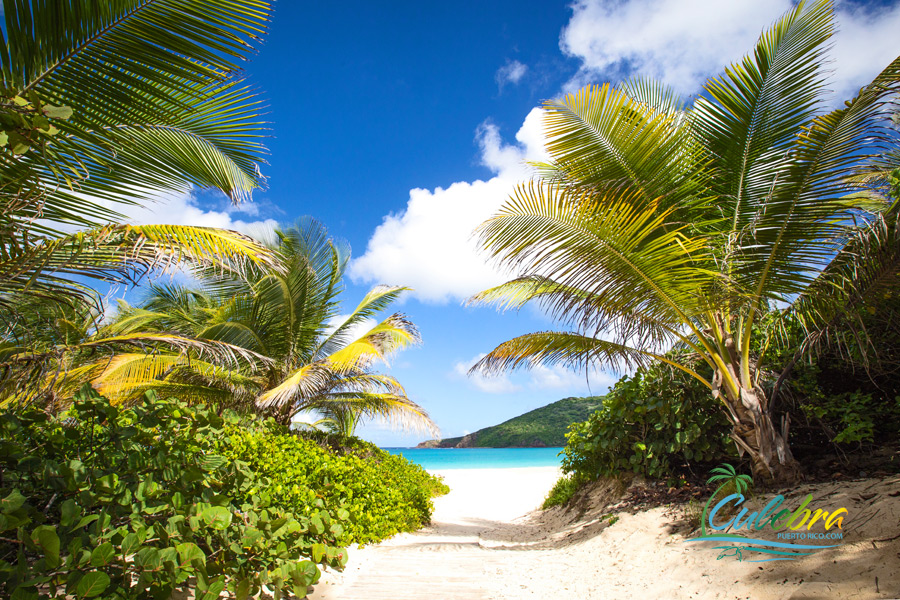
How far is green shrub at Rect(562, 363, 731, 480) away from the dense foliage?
423 centimetres

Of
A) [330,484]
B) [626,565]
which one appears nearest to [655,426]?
[626,565]

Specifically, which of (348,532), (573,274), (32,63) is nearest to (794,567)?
(573,274)

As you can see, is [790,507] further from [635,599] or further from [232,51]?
[232,51]

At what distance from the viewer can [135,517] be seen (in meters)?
2.42

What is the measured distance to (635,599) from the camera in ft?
12.2

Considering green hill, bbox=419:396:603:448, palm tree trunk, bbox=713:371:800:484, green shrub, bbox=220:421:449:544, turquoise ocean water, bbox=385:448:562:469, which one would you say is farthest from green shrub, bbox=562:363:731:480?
green hill, bbox=419:396:603:448

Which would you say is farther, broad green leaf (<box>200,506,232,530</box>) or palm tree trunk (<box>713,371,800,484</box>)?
palm tree trunk (<box>713,371,800,484</box>)

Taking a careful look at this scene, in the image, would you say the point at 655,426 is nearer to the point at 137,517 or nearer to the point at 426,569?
the point at 426,569

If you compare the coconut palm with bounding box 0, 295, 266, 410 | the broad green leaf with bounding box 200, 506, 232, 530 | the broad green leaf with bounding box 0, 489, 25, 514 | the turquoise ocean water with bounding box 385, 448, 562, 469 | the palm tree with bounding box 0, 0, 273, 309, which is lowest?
the turquoise ocean water with bounding box 385, 448, 562, 469

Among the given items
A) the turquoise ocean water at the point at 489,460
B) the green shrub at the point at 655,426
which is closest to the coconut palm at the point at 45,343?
the green shrub at the point at 655,426

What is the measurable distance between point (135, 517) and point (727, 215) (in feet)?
18.9

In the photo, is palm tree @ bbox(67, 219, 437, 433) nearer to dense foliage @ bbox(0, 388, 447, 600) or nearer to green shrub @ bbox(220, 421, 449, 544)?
green shrub @ bbox(220, 421, 449, 544)

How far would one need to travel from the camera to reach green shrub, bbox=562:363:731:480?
224 inches

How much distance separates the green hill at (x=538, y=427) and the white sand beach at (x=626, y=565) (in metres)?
36.9
